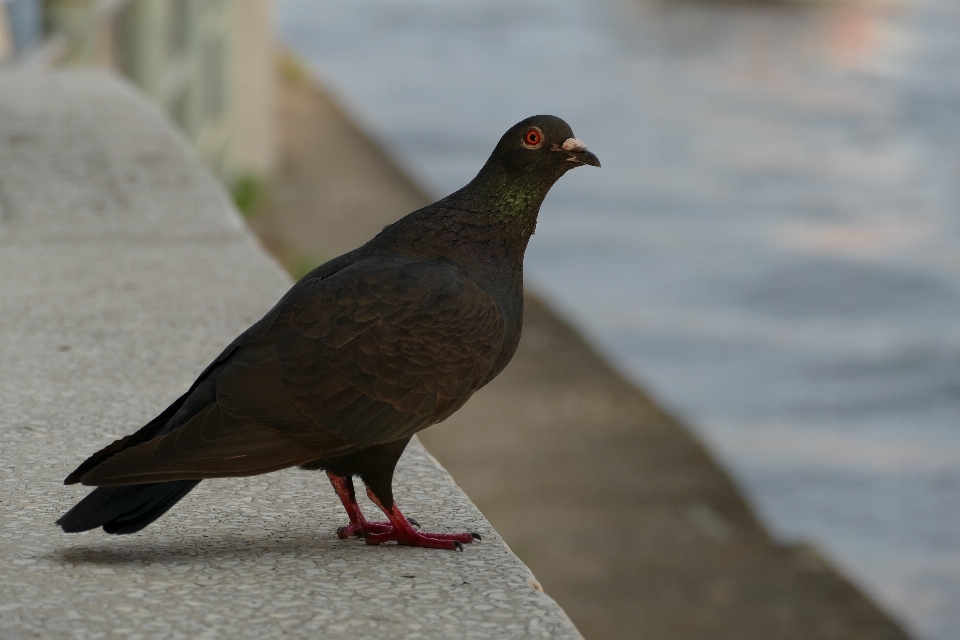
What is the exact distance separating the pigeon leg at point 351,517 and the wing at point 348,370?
0.17 m

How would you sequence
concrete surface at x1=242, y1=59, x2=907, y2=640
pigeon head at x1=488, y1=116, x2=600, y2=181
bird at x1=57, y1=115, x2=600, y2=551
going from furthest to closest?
concrete surface at x1=242, y1=59, x2=907, y2=640
pigeon head at x1=488, y1=116, x2=600, y2=181
bird at x1=57, y1=115, x2=600, y2=551

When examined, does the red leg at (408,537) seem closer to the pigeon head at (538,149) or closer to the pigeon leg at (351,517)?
the pigeon leg at (351,517)

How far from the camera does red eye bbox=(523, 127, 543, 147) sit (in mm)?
2814

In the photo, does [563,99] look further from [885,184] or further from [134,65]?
[134,65]

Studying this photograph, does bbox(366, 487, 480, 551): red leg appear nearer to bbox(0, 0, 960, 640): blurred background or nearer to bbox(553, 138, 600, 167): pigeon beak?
bbox(553, 138, 600, 167): pigeon beak

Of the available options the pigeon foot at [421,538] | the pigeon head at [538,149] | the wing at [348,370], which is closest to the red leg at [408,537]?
the pigeon foot at [421,538]

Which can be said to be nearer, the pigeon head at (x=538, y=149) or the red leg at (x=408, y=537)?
the red leg at (x=408, y=537)

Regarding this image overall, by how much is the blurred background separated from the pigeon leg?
4.19 m

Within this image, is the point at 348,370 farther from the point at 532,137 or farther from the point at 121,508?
the point at 532,137

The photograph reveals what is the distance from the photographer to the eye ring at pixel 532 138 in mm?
2814

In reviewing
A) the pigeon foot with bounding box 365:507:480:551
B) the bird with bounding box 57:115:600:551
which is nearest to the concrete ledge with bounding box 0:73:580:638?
the pigeon foot with bounding box 365:507:480:551

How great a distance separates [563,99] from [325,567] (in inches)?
734

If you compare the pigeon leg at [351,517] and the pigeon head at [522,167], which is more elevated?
the pigeon head at [522,167]

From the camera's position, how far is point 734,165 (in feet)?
53.8
